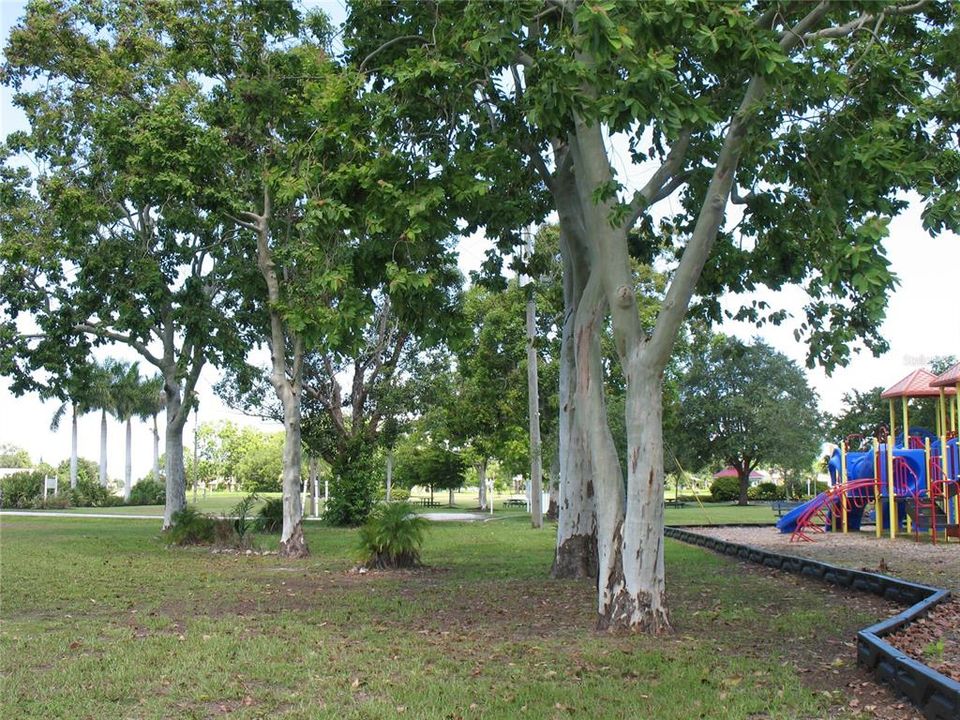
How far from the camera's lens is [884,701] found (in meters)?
5.88

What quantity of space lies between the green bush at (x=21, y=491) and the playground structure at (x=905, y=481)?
138ft

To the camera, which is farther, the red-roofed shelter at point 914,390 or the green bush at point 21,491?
the green bush at point 21,491

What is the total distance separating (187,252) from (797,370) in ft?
143

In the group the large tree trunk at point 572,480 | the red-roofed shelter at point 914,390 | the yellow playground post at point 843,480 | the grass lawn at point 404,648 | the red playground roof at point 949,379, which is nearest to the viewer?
the grass lawn at point 404,648

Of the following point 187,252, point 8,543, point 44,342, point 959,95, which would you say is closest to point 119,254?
point 187,252

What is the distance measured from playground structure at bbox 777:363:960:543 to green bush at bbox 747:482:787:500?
121 feet

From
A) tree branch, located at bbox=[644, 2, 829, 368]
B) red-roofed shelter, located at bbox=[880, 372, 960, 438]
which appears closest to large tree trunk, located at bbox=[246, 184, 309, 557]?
tree branch, located at bbox=[644, 2, 829, 368]

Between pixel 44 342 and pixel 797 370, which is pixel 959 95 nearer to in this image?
pixel 44 342

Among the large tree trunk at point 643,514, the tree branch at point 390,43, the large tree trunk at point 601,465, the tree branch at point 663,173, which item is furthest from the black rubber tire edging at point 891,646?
the tree branch at point 390,43

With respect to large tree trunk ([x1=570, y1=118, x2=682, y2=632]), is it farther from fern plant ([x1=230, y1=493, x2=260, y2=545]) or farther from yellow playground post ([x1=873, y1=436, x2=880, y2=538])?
yellow playground post ([x1=873, y1=436, x2=880, y2=538])

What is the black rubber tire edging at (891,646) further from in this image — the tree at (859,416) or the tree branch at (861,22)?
the tree at (859,416)

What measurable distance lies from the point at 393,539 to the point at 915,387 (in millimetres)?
13422

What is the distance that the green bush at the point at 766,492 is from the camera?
193ft

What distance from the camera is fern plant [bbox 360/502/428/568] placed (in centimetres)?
1463
